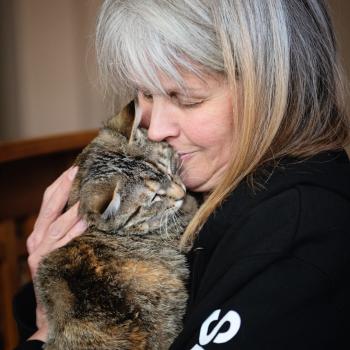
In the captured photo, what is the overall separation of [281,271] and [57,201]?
0.77 meters

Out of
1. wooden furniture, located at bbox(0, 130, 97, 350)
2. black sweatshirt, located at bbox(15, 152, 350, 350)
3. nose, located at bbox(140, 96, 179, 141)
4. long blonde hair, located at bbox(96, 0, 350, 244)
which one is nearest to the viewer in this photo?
black sweatshirt, located at bbox(15, 152, 350, 350)

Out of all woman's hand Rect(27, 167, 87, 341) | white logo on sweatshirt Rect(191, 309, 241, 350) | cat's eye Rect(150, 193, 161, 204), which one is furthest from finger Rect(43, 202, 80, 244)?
white logo on sweatshirt Rect(191, 309, 241, 350)

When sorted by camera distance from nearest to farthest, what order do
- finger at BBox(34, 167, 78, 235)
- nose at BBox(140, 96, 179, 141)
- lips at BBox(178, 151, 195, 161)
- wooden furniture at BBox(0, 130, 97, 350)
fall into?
nose at BBox(140, 96, 179, 141) → lips at BBox(178, 151, 195, 161) → finger at BBox(34, 167, 78, 235) → wooden furniture at BBox(0, 130, 97, 350)

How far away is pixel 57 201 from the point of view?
1510 millimetres

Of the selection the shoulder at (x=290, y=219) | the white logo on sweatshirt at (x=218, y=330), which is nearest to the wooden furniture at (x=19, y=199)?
the shoulder at (x=290, y=219)

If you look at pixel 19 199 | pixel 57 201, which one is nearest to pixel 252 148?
pixel 57 201

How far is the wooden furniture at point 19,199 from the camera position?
245cm

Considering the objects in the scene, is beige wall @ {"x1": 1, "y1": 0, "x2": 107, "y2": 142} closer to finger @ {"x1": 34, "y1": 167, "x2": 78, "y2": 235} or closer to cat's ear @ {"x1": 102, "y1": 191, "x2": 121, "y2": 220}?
finger @ {"x1": 34, "y1": 167, "x2": 78, "y2": 235}

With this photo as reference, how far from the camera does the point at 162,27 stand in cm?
116

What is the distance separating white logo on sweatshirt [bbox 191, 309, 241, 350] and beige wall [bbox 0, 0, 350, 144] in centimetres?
241

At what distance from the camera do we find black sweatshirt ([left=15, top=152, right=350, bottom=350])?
0.94 m

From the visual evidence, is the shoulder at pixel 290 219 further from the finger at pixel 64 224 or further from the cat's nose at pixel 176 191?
the finger at pixel 64 224

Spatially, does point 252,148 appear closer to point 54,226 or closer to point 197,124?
point 197,124

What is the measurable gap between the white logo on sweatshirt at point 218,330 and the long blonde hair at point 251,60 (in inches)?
11.0
